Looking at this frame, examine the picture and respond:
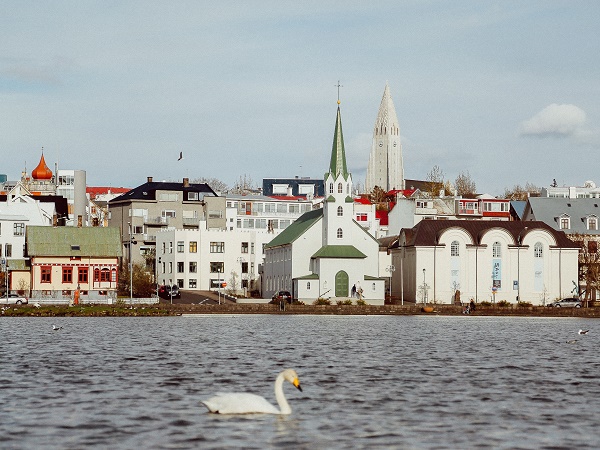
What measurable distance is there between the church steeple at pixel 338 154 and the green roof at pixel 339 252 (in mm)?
9964

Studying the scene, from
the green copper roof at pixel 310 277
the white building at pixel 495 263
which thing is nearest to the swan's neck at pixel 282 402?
the green copper roof at pixel 310 277

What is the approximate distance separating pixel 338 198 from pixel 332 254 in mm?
9292

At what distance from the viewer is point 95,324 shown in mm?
88625

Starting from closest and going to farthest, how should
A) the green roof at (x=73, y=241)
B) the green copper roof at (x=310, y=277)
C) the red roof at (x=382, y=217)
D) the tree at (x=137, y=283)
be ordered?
the green roof at (x=73, y=241) < the green copper roof at (x=310, y=277) < the tree at (x=137, y=283) < the red roof at (x=382, y=217)

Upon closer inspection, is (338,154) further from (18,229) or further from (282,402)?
(282,402)

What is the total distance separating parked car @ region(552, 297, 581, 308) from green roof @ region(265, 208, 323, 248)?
28.8 meters

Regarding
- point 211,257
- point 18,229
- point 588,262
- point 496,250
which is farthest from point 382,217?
point 18,229

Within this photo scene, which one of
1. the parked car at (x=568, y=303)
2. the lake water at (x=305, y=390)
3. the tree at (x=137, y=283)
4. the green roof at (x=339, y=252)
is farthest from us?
the tree at (x=137, y=283)

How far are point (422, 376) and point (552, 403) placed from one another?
953cm

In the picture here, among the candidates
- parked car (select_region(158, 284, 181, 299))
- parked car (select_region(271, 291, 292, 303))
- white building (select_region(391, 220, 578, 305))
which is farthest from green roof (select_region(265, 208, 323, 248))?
parked car (select_region(158, 284, 181, 299))

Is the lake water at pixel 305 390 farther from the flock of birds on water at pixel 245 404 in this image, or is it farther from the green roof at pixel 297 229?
the green roof at pixel 297 229

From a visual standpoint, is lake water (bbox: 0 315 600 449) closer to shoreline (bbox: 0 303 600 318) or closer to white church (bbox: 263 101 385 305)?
shoreline (bbox: 0 303 600 318)

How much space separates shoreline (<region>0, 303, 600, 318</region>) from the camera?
103 metres

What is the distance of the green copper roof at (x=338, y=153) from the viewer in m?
139
